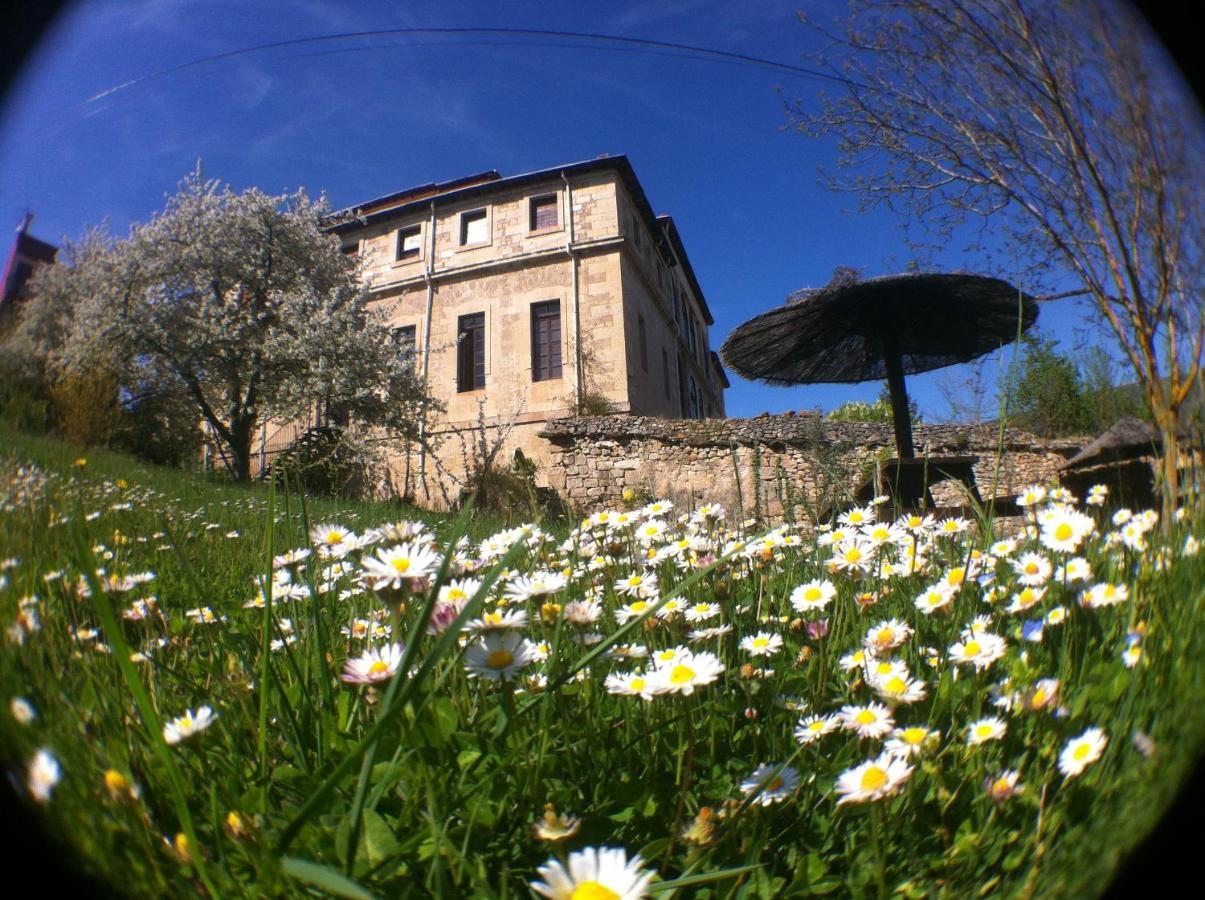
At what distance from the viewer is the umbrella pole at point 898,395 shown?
5.98ft

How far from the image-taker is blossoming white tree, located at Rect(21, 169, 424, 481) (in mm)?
743

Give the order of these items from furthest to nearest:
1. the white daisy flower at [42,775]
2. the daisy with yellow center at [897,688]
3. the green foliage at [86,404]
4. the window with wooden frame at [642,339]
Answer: the window with wooden frame at [642,339], the daisy with yellow center at [897,688], the green foliage at [86,404], the white daisy flower at [42,775]

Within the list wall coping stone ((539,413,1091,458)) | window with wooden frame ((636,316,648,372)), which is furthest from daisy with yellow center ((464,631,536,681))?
window with wooden frame ((636,316,648,372))

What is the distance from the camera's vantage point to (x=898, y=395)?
2064 mm

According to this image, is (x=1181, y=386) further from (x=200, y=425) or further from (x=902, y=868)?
(x=200, y=425)

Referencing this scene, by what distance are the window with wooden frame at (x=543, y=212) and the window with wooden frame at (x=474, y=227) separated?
0.18 metres

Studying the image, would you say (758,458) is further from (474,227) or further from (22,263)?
(22,263)

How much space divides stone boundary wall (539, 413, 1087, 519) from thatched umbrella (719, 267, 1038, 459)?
0.58 ft

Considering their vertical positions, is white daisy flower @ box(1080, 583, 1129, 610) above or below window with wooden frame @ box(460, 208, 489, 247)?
below

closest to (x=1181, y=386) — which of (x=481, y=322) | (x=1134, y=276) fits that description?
(x=1134, y=276)

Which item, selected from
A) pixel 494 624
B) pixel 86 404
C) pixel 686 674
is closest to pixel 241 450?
pixel 86 404

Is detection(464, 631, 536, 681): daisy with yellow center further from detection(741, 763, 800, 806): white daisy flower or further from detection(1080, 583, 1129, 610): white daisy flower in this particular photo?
detection(1080, 583, 1129, 610): white daisy flower

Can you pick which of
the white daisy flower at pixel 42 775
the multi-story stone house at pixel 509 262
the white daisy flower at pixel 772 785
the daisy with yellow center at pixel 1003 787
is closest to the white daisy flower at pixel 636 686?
the white daisy flower at pixel 772 785

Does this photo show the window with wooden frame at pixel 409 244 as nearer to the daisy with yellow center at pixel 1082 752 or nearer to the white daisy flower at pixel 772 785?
the white daisy flower at pixel 772 785
